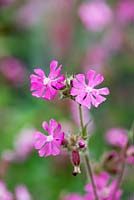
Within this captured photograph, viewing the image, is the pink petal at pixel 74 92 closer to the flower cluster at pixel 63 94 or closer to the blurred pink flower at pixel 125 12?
the flower cluster at pixel 63 94

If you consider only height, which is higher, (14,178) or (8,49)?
(8,49)

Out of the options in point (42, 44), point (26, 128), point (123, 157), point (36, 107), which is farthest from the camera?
point (42, 44)

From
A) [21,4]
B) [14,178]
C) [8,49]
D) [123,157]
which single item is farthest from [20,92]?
[123,157]

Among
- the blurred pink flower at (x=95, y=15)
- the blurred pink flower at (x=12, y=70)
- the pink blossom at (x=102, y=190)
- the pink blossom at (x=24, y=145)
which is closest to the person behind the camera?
the pink blossom at (x=102, y=190)

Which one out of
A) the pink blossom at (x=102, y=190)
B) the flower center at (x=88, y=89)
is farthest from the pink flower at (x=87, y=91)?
the pink blossom at (x=102, y=190)

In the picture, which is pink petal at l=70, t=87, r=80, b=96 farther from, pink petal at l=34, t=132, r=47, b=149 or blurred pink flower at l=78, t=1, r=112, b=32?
→ blurred pink flower at l=78, t=1, r=112, b=32

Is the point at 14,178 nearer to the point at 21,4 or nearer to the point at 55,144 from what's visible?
the point at 55,144

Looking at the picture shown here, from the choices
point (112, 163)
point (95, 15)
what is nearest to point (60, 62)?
point (95, 15)
